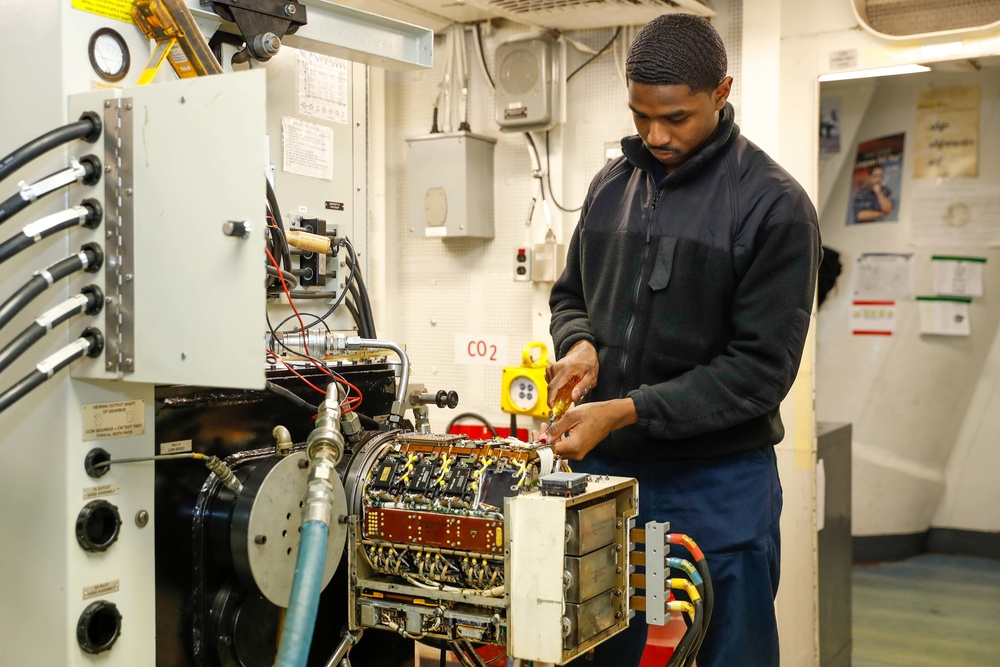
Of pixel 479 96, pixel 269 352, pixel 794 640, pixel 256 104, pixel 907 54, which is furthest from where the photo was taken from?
pixel 479 96

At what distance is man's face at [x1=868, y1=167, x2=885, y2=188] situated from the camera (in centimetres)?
480

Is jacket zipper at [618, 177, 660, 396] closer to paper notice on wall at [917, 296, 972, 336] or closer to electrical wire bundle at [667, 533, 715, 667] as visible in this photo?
electrical wire bundle at [667, 533, 715, 667]

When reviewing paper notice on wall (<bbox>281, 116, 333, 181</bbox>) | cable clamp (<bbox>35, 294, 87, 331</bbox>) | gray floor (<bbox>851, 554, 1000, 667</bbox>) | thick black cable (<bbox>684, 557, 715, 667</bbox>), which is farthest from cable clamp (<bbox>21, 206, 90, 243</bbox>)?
gray floor (<bbox>851, 554, 1000, 667</bbox>)

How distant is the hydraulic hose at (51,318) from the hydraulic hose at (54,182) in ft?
0.56

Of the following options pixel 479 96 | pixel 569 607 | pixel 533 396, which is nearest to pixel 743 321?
pixel 569 607

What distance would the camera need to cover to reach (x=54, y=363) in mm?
1607

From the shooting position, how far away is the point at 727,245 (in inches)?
74.4

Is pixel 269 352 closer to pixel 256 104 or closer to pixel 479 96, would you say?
pixel 256 104

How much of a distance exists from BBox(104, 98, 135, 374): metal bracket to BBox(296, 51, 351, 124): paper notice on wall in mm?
943

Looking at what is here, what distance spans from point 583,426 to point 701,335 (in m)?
0.33

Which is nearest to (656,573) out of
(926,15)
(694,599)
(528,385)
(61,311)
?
(694,599)

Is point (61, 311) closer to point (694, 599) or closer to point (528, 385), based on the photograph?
point (694, 599)

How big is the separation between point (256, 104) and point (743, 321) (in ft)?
3.24

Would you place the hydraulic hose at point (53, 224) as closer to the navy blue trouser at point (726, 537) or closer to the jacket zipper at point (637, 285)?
the jacket zipper at point (637, 285)
